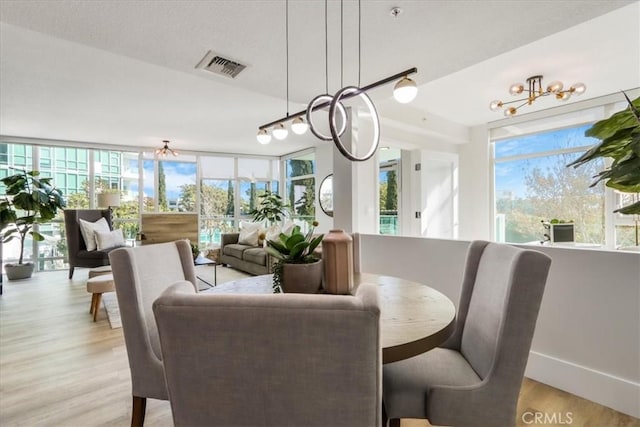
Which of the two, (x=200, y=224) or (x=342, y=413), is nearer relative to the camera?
(x=342, y=413)

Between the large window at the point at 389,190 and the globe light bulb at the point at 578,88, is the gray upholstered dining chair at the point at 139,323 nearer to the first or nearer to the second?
the large window at the point at 389,190

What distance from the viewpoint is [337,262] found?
4.34 feet

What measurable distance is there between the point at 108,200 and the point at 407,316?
6161 millimetres

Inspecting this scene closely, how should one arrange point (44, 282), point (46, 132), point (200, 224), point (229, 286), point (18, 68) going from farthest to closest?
point (200, 224), point (46, 132), point (44, 282), point (18, 68), point (229, 286)

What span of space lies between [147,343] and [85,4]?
1.79m

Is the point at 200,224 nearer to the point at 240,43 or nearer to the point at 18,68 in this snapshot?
the point at 18,68

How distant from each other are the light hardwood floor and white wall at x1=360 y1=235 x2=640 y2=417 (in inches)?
3.5

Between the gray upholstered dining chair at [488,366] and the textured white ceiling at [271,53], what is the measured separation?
1505mm

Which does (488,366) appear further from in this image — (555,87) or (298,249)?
(555,87)

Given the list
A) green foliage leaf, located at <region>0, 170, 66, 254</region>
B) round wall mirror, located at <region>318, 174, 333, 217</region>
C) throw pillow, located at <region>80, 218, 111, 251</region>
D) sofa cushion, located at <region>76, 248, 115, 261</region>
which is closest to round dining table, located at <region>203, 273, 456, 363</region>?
sofa cushion, located at <region>76, 248, 115, 261</region>

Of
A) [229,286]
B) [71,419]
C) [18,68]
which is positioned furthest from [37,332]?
[229,286]

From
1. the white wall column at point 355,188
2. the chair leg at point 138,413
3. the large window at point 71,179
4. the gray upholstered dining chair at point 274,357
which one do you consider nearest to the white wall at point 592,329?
the white wall column at point 355,188

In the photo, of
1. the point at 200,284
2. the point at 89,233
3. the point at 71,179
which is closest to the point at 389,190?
the point at 200,284

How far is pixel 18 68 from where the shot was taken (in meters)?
2.91
